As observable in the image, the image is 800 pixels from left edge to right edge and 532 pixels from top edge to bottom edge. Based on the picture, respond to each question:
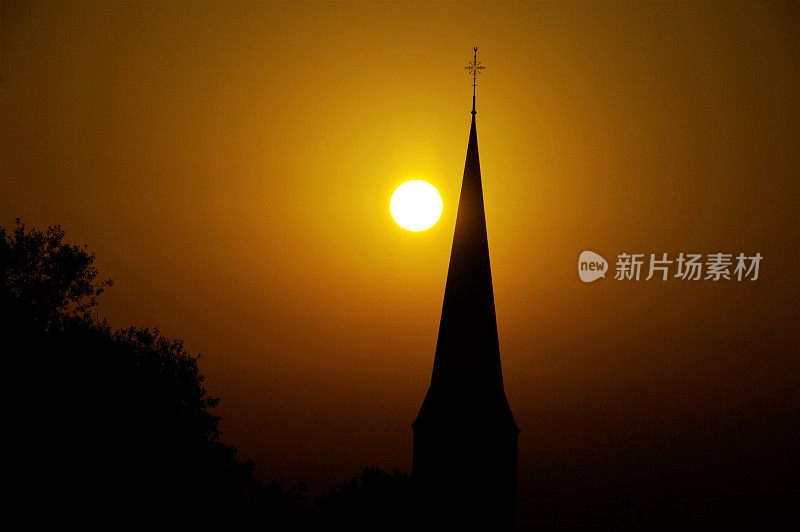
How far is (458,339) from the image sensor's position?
1243 inches

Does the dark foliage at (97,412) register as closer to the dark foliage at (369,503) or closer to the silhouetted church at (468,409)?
the silhouetted church at (468,409)

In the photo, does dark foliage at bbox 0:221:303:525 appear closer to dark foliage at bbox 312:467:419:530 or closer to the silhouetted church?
the silhouetted church

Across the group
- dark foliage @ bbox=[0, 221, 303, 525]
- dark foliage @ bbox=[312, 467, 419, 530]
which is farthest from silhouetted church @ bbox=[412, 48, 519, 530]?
dark foliage @ bbox=[312, 467, 419, 530]

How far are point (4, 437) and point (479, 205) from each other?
55.7 feet

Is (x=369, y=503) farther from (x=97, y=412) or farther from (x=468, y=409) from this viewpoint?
(x=97, y=412)

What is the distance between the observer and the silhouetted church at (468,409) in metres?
30.1

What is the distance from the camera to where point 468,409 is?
31000 mm

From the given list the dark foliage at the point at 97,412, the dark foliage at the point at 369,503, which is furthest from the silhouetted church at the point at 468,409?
the dark foliage at the point at 369,503

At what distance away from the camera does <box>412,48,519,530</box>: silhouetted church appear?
3011cm

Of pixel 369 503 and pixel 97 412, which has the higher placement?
pixel 369 503

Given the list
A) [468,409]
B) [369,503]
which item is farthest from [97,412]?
[369,503]

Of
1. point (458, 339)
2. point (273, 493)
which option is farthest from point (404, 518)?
point (458, 339)

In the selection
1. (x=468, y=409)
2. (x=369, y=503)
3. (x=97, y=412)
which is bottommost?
(x=97, y=412)

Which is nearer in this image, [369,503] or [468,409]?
[468,409]
